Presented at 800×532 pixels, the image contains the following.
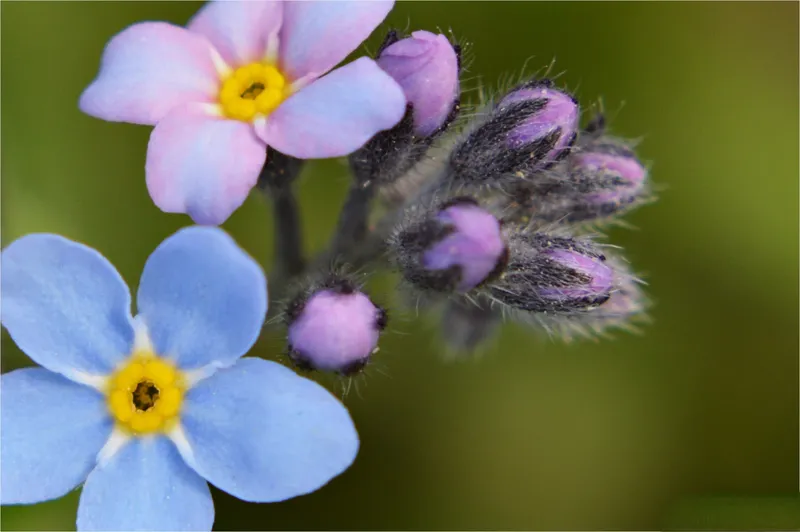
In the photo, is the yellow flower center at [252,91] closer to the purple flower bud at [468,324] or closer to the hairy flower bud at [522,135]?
the hairy flower bud at [522,135]

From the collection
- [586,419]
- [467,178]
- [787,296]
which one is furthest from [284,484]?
[787,296]

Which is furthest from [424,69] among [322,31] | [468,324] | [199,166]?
[468,324]

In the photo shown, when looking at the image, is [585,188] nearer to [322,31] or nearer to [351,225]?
[351,225]

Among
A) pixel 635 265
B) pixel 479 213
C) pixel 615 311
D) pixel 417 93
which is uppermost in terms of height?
pixel 417 93

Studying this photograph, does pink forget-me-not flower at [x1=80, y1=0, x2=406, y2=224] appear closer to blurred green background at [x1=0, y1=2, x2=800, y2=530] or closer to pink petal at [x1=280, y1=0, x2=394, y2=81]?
pink petal at [x1=280, y1=0, x2=394, y2=81]

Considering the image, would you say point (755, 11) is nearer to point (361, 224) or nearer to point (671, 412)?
point (671, 412)

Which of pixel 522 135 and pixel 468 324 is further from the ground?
pixel 522 135

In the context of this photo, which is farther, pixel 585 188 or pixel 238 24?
pixel 585 188

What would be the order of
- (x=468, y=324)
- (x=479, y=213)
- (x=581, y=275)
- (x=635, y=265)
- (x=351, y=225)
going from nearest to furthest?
(x=479, y=213) → (x=581, y=275) → (x=351, y=225) → (x=468, y=324) → (x=635, y=265)

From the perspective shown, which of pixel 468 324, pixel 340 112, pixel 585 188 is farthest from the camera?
pixel 468 324
